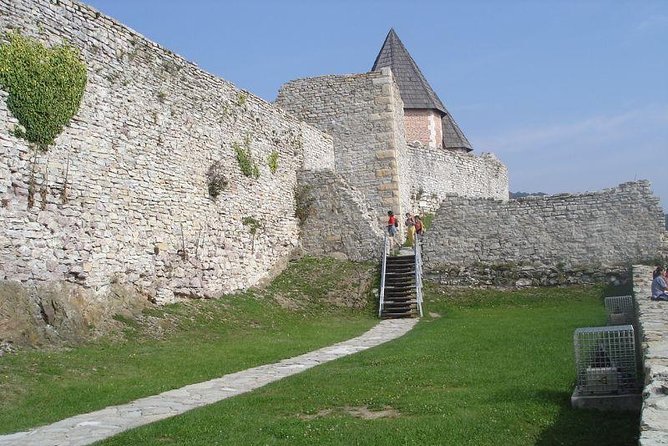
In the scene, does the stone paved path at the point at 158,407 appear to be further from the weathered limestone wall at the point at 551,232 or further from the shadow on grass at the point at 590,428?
the weathered limestone wall at the point at 551,232

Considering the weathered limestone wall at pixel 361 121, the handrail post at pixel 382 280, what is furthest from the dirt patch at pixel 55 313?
the weathered limestone wall at pixel 361 121

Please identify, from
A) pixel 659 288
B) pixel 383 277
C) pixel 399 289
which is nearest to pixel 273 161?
pixel 383 277

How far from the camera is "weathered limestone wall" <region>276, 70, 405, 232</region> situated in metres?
26.2

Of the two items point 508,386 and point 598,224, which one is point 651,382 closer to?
point 508,386

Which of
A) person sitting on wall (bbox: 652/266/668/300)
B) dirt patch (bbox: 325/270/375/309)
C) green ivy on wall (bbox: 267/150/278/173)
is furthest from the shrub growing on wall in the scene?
person sitting on wall (bbox: 652/266/668/300)

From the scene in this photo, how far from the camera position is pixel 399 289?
70.0 ft

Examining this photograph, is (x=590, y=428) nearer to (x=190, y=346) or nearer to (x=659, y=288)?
(x=659, y=288)

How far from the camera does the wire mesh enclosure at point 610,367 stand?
748 centimetres

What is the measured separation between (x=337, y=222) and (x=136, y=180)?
29.7 ft

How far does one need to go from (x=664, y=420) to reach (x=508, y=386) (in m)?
4.02

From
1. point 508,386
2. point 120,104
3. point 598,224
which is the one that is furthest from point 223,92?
point 508,386

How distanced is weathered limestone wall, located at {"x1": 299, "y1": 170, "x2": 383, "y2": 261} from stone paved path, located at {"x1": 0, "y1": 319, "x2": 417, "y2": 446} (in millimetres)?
9446

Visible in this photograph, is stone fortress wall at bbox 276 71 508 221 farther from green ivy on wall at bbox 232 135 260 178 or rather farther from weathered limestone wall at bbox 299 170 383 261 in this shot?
green ivy on wall at bbox 232 135 260 178

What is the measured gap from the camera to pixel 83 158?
14.3m
